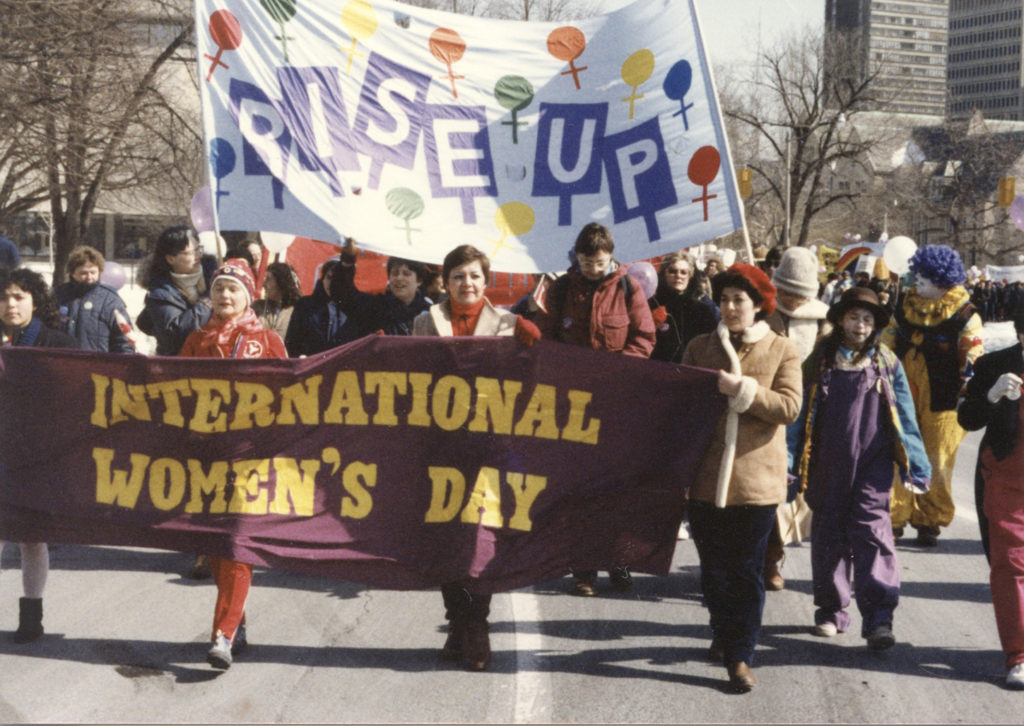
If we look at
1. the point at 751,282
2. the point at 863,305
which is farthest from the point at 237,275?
the point at 863,305

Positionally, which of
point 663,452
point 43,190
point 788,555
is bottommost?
point 788,555

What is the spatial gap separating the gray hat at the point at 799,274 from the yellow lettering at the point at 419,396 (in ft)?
7.12

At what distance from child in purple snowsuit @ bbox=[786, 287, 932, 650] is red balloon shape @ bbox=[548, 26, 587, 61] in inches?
86.9

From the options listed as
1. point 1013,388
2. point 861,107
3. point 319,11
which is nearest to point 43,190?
point 319,11

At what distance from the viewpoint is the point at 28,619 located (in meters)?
5.85

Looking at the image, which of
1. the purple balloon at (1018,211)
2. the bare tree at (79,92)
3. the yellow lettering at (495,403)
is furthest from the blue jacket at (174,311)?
the bare tree at (79,92)

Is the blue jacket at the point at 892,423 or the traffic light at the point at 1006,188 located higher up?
the traffic light at the point at 1006,188

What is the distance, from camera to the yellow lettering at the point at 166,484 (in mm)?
5605

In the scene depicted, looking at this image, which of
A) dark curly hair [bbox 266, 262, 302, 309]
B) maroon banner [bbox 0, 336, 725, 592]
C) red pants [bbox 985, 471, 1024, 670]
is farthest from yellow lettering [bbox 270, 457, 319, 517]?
red pants [bbox 985, 471, 1024, 670]

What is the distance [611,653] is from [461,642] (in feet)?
2.27

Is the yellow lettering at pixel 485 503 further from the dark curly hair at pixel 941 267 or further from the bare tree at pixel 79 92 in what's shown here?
the bare tree at pixel 79 92

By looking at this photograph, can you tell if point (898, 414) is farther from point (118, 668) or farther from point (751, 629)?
point (118, 668)

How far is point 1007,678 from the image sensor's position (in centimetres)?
535

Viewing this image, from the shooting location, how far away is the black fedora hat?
19.7 feet
